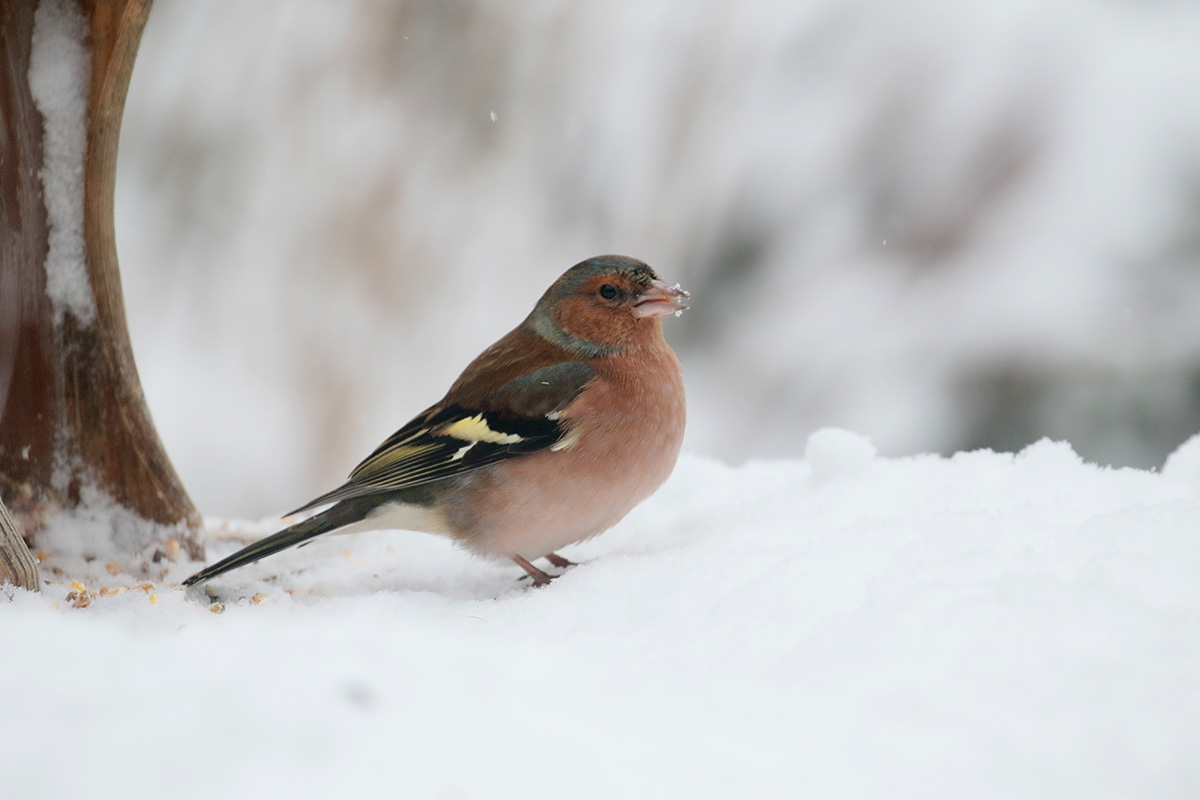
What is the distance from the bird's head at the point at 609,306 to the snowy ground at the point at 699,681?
2.86 feet

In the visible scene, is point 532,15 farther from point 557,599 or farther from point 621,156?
point 557,599

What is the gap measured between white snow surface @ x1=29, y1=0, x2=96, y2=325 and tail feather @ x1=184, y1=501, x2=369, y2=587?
0.75 meters

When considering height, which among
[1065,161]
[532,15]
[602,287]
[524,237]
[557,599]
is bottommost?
[557,599]

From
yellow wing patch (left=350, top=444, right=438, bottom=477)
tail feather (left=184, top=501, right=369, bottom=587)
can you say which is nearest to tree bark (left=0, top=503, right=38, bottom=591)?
tail feather (left=184, top=501, right=369, bottom=587)

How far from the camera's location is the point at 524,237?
4.94m

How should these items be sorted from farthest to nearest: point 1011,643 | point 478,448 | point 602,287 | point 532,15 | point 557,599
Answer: point 532,15
point 602,287
point 478,448
point 557,599
point 1011,643

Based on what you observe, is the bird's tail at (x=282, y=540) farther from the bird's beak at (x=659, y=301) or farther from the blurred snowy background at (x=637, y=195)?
the blurred snowy background at (x=637, y=195)

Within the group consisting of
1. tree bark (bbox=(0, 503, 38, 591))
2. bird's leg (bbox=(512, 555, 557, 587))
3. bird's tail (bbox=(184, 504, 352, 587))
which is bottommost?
tree bark (bbox=(0, 503, 38, 591))

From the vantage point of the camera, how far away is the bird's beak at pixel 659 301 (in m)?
2.70

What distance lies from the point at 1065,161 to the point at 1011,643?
11.4ft

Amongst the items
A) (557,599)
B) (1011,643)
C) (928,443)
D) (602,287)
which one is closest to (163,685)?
(557,599)

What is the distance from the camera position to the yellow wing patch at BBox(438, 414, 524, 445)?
8.16ft

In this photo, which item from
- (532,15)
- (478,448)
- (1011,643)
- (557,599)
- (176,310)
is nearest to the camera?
(1011,643)

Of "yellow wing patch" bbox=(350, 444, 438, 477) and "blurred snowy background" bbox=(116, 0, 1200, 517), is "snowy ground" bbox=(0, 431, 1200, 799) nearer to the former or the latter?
"yellow wing patch" bbox=(350, 444, 438, 477)
